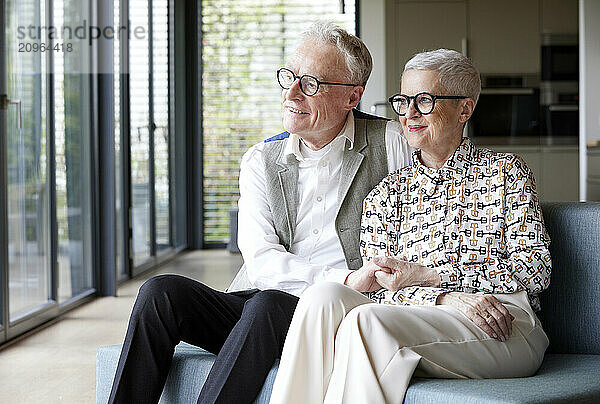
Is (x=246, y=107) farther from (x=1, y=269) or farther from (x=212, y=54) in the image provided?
(x=1, y=269)

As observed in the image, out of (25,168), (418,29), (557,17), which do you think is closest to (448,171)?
(25,168)

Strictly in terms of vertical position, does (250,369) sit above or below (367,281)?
below

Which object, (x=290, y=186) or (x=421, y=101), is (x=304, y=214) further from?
(x=421, y=101)

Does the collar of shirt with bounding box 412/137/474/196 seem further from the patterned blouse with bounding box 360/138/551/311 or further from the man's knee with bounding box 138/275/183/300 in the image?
the man's knee with bounding box 138/275/183/300

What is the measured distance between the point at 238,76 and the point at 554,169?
10.1 feet

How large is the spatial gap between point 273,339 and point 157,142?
526 cm

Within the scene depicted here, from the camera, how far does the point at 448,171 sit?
7.42 feet

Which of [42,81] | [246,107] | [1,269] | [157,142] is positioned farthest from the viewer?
[246,107]

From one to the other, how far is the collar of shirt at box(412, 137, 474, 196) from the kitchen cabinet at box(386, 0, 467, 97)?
14.1ft

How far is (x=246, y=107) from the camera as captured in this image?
8.30m

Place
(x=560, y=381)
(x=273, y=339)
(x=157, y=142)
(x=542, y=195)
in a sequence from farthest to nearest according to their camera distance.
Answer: (x=157, y=142), (x=542, y=195), (x=273, y=339), (x=560, y=381)

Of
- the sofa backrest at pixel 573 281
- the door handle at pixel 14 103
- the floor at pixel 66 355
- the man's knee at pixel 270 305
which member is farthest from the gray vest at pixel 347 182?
the door handle at pixel 14 103

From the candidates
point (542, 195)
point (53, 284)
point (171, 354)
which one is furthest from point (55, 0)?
point (542, 195)

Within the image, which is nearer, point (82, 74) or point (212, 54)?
point (82, 74)
